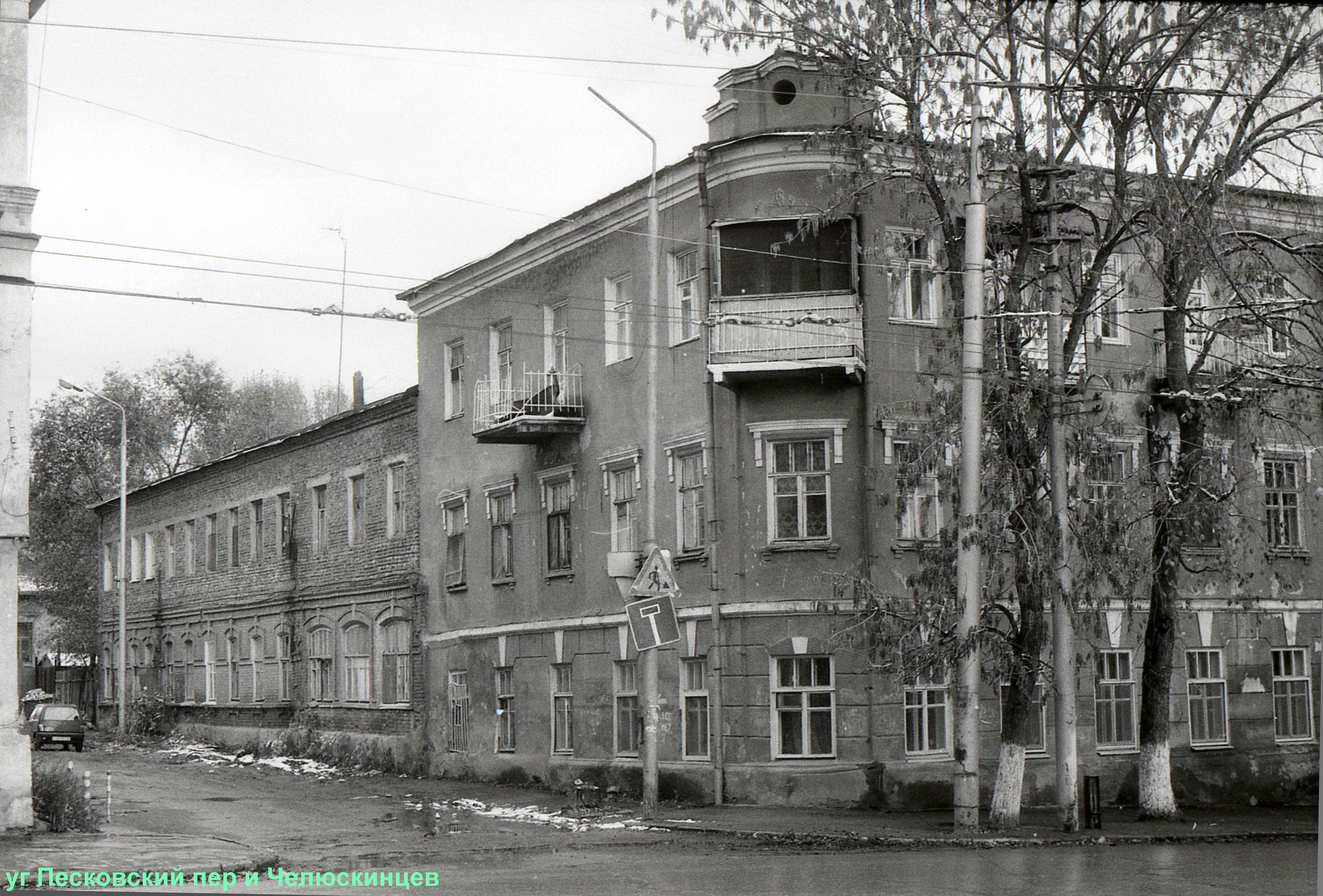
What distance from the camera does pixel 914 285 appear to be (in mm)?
25156

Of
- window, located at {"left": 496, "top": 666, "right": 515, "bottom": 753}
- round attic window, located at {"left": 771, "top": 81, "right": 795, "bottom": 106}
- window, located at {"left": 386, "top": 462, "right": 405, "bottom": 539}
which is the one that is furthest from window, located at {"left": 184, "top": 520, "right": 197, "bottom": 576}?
round attic window, located at {"left": 771, "top": 81, "right": 795, "bottom": 106}

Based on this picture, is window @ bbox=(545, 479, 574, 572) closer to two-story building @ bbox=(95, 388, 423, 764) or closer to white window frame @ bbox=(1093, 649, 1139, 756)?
two-story building @ bbox=(95, 388, 423, 764)

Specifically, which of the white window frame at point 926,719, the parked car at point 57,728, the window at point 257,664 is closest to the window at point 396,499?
the window at point 257,664

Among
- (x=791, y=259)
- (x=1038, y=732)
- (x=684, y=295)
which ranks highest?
(x=791, y=259)

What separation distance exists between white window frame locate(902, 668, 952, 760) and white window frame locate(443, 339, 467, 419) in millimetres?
12795

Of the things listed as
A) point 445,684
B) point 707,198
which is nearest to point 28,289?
point 707,198

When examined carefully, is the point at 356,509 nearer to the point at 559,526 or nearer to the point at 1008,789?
the point at 559,526

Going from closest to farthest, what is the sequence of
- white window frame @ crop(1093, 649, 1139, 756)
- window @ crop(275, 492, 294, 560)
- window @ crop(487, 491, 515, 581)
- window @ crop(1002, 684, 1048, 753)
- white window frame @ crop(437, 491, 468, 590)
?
window @ crop(1002, 684, 1048, 753) < white window frame @ crop(1093, 649, 1139, 756) < window @ crop(487, 491, 515, 581) < white window frame @ crop(437, 491, 468, 590) < window @ crop(275, 492, 294, 560)

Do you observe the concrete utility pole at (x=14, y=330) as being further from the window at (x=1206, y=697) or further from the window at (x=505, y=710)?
the window at (x=1206, y=697)

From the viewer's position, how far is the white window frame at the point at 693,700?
2467cm

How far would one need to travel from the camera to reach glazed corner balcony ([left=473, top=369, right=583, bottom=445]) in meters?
28.3

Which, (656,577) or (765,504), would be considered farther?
(765,504)

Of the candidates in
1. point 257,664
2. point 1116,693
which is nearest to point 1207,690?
point 1116,693

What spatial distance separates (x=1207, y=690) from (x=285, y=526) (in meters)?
23.8
